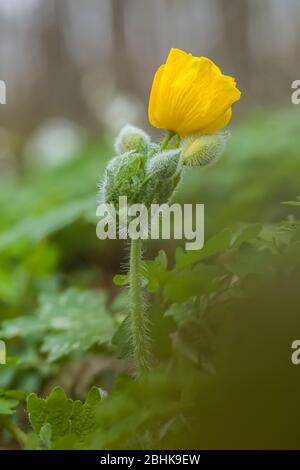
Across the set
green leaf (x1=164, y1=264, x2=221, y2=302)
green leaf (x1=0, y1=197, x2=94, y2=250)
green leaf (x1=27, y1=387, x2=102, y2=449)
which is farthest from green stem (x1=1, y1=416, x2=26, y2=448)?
green leaf (x1=0, y1=197, x2=94, y2=250)

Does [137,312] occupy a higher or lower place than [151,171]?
lower

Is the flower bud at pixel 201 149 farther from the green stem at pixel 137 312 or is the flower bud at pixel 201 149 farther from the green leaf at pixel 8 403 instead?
the green leaf at pixel 8 403

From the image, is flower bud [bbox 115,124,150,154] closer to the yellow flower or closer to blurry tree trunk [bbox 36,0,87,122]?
the yellow flower

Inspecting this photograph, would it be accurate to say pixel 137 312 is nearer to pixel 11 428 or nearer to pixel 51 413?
pixel 51 413

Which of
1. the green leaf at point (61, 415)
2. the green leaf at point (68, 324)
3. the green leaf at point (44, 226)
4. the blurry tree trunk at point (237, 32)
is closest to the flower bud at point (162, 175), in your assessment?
the green leaf at point (61, 415)

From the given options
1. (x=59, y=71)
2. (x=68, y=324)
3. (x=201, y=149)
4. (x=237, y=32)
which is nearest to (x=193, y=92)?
(x=201, y=149)
